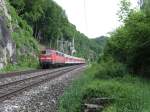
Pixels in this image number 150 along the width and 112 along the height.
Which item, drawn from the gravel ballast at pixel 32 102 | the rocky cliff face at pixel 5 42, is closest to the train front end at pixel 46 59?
the rocky cliff face at pixel 5 42

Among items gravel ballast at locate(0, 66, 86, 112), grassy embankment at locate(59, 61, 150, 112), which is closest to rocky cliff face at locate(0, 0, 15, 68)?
gravel ballast at locate(0, 66, 86, 112)

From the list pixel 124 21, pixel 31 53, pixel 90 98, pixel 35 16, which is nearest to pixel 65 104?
pixel 90 98

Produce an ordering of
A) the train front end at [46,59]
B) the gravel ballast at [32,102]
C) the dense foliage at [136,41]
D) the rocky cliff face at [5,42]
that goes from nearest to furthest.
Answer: the gravel ballast at [32,102], the dense foliage at [136,41], the rocky cliff face at [5,42], the train front end at [46,59]

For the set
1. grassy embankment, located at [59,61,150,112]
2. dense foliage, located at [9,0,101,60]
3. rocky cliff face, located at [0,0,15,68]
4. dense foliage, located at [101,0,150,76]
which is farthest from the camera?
dense foliage, located at [9,0,101,60]

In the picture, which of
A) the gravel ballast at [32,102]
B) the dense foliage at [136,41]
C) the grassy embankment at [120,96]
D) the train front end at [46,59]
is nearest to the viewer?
the grassy embankment at [120,96]

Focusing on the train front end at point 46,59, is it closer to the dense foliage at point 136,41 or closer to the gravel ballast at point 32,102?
the dense foliage at point 136,41

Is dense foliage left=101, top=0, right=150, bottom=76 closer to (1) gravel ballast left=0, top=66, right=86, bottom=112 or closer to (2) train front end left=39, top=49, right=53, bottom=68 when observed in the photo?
(1) gravel ballast left=0, top=66, right=86, bottom=112

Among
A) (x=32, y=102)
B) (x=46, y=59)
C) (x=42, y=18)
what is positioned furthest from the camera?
(x=42, y=18)

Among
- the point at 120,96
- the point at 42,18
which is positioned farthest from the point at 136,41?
the point at 42,18

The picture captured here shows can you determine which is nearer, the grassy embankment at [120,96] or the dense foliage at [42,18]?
the grassy embankment at [120,96]

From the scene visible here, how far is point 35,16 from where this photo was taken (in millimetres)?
82750

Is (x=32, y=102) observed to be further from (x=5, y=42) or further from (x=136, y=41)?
(x=5, y=42)

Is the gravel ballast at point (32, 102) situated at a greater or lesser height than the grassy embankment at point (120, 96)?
lesser

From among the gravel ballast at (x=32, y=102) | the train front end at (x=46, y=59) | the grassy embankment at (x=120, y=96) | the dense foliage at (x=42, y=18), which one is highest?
the dense foliage at (x=42, y=18)
